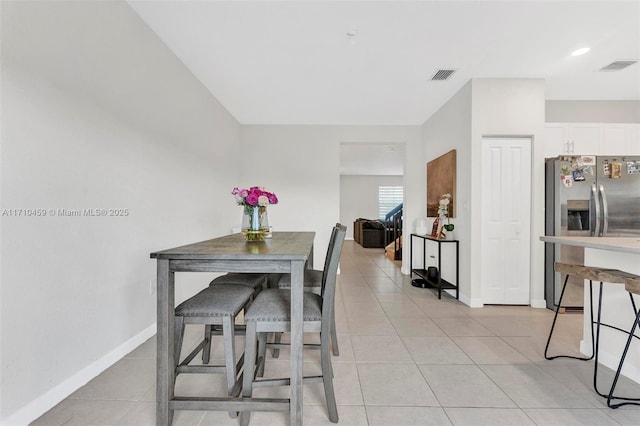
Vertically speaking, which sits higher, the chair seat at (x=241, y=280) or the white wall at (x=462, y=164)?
the white wall at (x=462, y=164)

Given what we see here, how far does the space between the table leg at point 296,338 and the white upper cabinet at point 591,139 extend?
143 inches

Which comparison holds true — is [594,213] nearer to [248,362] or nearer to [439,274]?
[439,274]

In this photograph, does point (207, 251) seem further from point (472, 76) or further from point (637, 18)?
point (637, 18)

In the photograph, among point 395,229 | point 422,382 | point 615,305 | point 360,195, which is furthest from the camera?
point 360,195

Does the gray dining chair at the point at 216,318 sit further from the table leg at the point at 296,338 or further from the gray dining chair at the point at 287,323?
the table leg at the point at 296,338

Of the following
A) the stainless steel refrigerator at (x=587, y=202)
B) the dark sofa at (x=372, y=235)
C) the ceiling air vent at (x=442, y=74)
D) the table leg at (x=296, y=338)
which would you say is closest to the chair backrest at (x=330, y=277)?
the table leg at (x=296, y=338)

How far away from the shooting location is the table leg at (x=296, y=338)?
1347 millimetres

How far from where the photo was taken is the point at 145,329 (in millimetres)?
2354

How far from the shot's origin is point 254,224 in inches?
77.3

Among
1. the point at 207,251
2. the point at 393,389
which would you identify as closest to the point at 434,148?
the point at 393,389

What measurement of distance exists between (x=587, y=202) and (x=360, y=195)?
8.20 meters

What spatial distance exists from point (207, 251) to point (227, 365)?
0.60 metres

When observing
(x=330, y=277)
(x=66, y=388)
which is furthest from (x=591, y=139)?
(x=66, y=388)

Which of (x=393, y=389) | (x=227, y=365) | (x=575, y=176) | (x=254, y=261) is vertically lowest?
(x=393, y=389)
